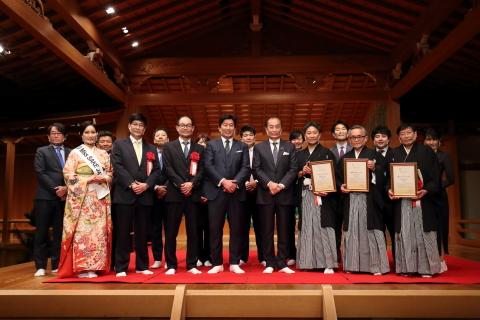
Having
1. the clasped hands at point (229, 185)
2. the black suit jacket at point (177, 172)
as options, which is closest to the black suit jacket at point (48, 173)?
the black suit jacket at point (177, 172)

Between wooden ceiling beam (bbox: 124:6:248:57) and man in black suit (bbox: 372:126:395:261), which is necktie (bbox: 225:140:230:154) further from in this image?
wooden ceiling beam (bbox: 124:6:248:57)

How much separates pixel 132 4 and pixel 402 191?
5393mm

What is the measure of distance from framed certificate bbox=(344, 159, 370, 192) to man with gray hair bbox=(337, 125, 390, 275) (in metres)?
0.05

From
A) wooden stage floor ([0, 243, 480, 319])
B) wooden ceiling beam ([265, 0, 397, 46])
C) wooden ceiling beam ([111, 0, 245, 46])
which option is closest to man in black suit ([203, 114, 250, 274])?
wooden stage floor ([0, 243, 480, 319])

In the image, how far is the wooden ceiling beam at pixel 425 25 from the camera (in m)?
6.20

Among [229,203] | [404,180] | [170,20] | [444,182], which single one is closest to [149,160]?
[229,203]

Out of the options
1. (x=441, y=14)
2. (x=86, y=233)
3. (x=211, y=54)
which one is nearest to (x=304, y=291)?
(x=86, y=233)

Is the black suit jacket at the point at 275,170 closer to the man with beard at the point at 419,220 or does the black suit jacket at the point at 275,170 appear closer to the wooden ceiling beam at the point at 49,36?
the man with beard at the point at 419,220

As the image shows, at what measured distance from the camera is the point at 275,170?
4355 millimetres

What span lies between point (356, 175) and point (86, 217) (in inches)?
105

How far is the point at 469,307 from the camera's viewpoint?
2955mm

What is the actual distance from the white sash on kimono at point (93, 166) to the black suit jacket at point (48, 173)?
0.62 meters

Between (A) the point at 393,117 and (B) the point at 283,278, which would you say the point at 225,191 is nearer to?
(B) the point at 283,278

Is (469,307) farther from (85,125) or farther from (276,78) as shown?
(276,78)
